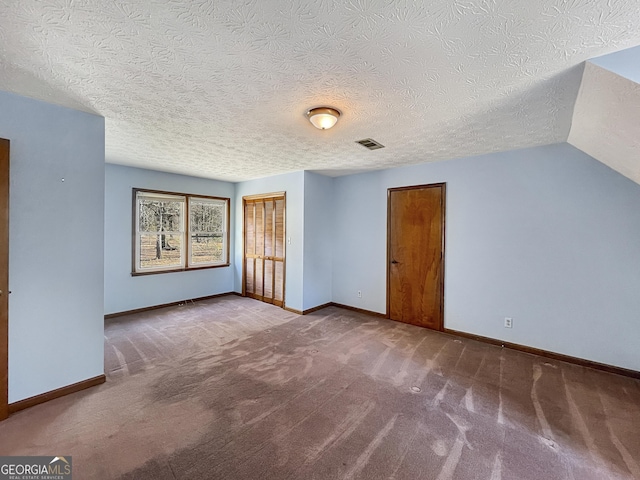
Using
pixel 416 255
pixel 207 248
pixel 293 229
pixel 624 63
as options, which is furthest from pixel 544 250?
pixel 207 248

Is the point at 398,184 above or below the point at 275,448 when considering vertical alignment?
above

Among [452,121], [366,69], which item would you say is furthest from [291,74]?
[452,121]

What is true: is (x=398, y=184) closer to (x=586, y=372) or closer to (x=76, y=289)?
(x=586, y=372)

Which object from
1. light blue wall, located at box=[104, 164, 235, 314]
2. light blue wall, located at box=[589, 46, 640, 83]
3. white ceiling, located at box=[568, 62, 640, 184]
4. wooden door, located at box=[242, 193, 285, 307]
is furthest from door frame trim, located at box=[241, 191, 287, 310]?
light blue wall, located at box=[589, 46, 640, 83]

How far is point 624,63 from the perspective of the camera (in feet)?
4.98

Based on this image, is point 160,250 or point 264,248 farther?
point 264,248

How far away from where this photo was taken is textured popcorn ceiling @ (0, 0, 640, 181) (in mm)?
1281

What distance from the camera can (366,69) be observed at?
67.8 inches

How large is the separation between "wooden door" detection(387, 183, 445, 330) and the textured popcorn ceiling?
139 centimetres

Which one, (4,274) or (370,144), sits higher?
(370,144)

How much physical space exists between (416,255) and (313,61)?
3.24m

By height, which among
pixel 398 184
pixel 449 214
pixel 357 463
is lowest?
pixel 357 463

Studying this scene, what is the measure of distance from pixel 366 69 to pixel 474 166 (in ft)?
8.79

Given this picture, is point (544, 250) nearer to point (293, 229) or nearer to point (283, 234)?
point (293, 229)
